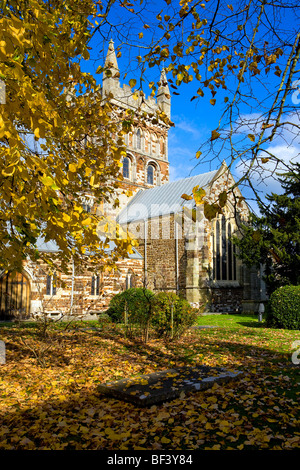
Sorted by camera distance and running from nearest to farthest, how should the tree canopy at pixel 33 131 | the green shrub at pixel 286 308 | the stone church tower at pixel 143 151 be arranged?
the tree canopy at pixel 33 131, the green shrub at pixel 286 308, the stone church tower at pixel 143 151

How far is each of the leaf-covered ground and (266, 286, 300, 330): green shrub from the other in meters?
3.89

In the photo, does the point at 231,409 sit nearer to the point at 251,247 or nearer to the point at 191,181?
the point at 251,247

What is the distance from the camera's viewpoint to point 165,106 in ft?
110

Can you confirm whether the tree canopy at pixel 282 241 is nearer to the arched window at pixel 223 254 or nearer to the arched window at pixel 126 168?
the arched window at pixel 223 254

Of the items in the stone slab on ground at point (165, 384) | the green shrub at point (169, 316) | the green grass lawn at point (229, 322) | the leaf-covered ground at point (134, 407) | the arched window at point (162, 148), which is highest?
the arched window at point (162, 148)

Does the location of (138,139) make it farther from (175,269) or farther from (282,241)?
(282,241)

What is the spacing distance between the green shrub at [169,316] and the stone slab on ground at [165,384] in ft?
12.3

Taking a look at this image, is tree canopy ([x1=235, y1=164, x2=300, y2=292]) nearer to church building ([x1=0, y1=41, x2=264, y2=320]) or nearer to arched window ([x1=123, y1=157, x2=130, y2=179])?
church building ([x1=0, y1=41, x2=264, y2=320])

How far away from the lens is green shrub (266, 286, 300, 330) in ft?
37.9

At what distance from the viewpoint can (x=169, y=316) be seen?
387 inches

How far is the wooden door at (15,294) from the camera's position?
16.2m

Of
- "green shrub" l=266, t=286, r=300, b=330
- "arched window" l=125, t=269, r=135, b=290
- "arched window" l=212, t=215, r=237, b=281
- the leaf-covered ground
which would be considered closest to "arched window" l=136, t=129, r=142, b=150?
"arched window" l=212, t=215, r=237, b=281

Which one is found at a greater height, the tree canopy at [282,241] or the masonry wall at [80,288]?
the tree canopy at [282,241]
